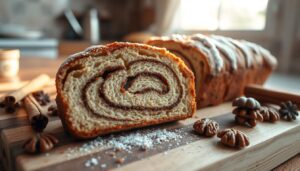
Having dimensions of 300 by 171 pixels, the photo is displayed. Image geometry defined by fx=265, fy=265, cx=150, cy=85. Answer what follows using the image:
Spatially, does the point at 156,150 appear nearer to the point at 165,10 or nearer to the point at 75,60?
the point at 75,60

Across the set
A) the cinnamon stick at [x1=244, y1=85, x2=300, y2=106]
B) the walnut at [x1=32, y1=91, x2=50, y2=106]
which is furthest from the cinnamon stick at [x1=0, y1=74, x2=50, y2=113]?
the cinnamon stick at [x1=244, y1=85, x2=300, y2=106]

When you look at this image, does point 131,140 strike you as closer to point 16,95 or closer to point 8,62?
point 16,95

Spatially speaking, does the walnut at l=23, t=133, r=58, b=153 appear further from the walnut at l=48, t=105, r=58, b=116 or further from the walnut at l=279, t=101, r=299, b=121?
the walnut at l=279, t=101, r=299, b=121

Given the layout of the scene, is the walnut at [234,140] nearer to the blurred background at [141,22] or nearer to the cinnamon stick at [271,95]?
the cinnamon stick at [271,95]

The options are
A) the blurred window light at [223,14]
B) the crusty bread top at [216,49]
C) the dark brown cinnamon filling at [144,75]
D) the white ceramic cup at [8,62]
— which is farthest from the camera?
the blurred window light at [223,14]

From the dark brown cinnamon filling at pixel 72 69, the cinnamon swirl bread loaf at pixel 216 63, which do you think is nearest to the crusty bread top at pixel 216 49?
the cinnamon swirl bread loaf at pixel 216 63
